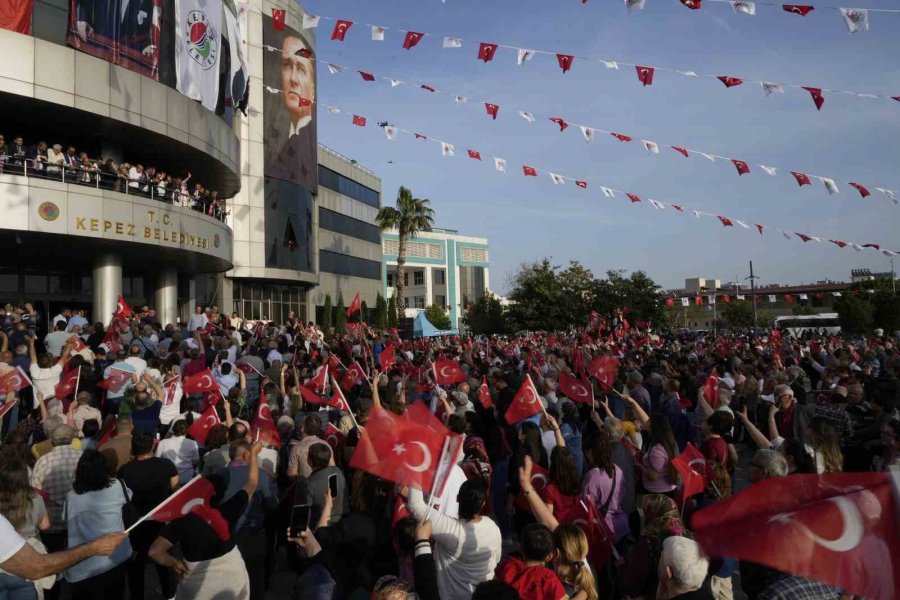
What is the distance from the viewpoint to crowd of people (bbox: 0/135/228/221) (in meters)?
21.3

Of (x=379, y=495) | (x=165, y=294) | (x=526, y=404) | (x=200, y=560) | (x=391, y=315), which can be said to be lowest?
(x=200, y=560)

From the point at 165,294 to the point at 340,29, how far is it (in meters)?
17.6

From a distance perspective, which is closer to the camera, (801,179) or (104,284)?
(801,179)

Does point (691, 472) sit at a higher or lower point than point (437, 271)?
lower

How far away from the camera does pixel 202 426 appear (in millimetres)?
7914

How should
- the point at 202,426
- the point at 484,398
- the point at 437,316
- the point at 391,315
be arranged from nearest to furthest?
1. the point at 202,426
2. the point at 484,398
3. the point at 391,315
4. the point at 437,316

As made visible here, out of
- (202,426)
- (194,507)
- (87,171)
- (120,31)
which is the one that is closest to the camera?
(194,507)

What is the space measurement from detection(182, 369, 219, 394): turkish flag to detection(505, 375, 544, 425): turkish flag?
187 inches

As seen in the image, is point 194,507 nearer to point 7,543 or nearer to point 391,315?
point 7,543

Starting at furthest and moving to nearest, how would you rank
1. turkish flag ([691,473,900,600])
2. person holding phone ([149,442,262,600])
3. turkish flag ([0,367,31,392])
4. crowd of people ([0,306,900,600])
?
1. turkish flag ([0,367,31,392])
2. person holding phone ([149,442,262,600])
3. crowd of people ([0,306,900,600])
4. turkish flag ([691,473,900,600])

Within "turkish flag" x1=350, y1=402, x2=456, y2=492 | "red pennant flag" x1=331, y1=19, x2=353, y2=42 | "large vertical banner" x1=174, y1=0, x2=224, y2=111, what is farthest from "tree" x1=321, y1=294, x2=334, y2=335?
"turkish flag" x1=350, y1=402, x2=456, y2=492

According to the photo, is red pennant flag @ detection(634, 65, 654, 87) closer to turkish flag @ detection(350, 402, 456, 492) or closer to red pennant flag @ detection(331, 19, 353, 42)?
red pennant flag @ detection(331, 19, 353, 42)

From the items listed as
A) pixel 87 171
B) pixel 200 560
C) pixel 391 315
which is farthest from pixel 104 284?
pixel 391 315

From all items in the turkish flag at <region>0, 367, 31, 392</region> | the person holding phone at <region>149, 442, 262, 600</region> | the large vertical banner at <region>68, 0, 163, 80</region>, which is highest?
the large vertical banner at <region>68, 0, 163, 80</region>
